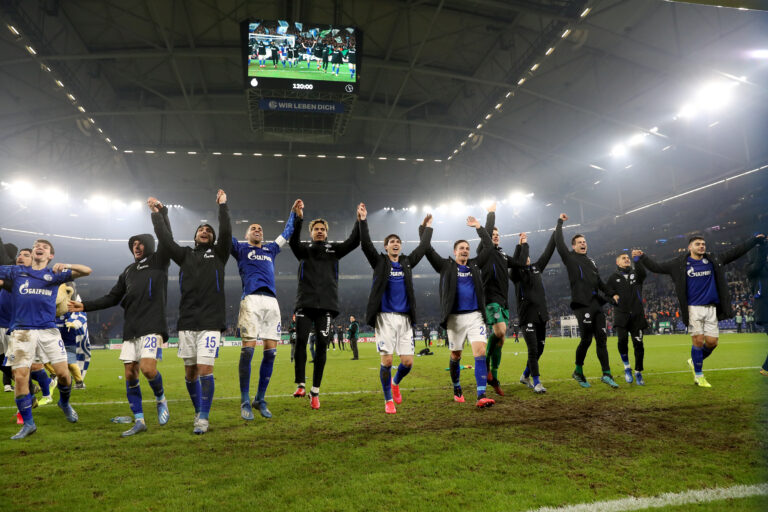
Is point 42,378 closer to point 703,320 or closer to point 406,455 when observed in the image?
point 406,455

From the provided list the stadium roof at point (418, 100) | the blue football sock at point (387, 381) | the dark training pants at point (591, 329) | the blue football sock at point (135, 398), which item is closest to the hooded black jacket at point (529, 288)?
the dark training pants at point (591, 329)

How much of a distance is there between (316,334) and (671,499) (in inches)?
165

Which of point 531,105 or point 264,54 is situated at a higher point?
point 531,105

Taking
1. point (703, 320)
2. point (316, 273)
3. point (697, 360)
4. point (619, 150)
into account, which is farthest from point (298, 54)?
point (619, 150)

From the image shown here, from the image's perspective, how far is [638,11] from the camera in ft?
55.5

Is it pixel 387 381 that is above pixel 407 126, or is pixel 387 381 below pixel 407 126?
below

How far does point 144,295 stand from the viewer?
203 inches

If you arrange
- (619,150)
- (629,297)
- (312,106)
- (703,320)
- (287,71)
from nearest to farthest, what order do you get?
(703,320), (629,297), (287,71), (312,106), (619,150)

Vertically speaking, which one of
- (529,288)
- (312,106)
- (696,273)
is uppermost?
(312,106)

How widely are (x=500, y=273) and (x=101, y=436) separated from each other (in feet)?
18.7

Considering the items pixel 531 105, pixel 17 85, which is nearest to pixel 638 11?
pixel 531 105

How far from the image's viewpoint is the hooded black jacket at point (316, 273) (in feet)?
19.6

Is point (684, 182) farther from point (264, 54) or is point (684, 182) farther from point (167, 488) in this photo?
point (167, 488)

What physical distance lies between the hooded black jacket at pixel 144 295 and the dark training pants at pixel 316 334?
1.63 metres
